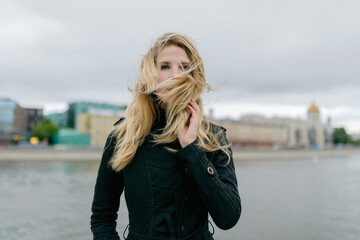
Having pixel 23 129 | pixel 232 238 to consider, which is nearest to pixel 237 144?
pixel 23 129

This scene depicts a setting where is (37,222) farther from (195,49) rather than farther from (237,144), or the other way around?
(237,144)

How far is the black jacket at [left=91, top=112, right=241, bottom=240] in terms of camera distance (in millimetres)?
1453

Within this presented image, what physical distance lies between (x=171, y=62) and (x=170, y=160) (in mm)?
444

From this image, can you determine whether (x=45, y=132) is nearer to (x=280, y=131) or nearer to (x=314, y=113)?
(x=280, y=131)

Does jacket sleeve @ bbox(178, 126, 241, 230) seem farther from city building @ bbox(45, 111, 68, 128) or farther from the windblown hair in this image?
city building @ bbox(45, 111, 68, 128)

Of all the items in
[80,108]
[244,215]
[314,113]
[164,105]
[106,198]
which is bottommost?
[244,215]

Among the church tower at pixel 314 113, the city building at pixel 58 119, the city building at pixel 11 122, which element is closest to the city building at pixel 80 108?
the city building at pixel 58 119

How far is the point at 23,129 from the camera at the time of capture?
88.6 m

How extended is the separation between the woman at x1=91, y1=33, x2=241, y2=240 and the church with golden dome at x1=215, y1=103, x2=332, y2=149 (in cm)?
9356

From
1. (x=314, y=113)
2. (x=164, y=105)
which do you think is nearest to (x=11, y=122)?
(x=164, y=105)

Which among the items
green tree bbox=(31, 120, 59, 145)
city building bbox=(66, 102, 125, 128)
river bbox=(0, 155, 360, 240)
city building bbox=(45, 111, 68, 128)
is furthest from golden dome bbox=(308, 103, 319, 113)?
river bbox=(0, 155, 360, 240)

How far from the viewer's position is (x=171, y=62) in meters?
1.60

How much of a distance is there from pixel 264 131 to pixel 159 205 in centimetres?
12686

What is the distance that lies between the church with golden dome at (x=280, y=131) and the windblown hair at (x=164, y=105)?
9356 cm
